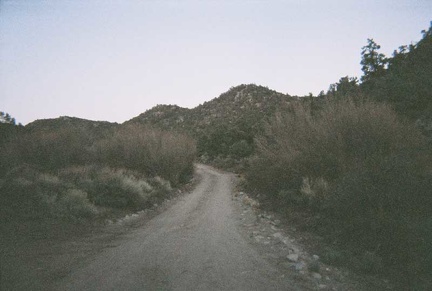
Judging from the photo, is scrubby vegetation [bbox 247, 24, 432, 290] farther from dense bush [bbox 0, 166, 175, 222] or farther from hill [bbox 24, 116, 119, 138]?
hill [bbox 24, 116, 119, 138]

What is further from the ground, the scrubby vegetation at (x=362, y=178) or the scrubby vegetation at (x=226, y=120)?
the scrubby vegetation at (x=226, y=120)

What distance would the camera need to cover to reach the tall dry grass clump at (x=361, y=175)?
462cm

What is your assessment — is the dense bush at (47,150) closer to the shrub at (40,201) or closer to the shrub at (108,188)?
the shrub at (108,188)

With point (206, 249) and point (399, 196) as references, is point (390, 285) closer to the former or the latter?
point (399, 196)

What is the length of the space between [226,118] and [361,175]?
42.0m

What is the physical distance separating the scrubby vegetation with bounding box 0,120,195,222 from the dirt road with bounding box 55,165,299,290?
7.96 feet

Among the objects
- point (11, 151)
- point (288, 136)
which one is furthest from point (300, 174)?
point (11, 151)

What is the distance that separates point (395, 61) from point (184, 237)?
25.9 m

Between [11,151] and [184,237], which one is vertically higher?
[11,151]

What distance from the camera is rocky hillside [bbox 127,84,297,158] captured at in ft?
109

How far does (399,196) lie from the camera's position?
5.00 m

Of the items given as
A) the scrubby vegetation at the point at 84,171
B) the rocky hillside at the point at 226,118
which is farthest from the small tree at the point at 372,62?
the scrubby vegetation at the point at 84,171

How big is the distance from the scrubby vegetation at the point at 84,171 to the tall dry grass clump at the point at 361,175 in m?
6.14

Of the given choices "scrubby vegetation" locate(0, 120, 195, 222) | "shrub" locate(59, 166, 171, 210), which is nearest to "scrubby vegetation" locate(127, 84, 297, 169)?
"scrubby vegetation" locate(0, 120, 195, 222)
